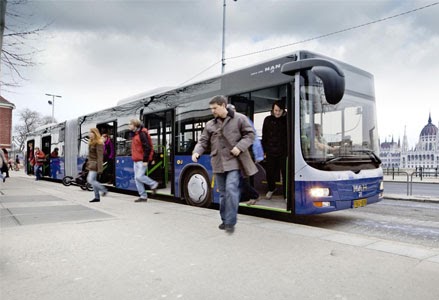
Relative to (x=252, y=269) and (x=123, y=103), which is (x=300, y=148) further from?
(x=123, y=103)

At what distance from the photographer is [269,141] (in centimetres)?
692

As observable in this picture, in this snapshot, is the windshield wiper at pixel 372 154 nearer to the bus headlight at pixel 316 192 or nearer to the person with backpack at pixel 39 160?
the bus headlight at pixel 316 192

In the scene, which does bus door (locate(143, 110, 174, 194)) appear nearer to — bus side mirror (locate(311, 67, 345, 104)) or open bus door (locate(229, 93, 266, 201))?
open bus door (locate(229, 93, 266, 201))

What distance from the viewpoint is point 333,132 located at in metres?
6.09

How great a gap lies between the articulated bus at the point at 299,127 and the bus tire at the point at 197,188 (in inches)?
0.8

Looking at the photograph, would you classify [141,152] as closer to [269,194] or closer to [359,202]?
[269,194]

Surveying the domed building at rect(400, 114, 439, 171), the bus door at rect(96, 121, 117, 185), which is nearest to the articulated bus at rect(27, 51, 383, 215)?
the bus door at rect(96, 121, 117, 185)

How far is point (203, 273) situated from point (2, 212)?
4.92 metres

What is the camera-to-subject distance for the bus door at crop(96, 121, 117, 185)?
11.3m

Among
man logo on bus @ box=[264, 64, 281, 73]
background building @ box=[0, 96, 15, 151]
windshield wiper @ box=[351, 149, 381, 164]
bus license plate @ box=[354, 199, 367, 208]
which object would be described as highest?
background building @ box=[0, 96, 15, 151]

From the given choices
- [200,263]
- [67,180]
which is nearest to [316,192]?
[200,263]

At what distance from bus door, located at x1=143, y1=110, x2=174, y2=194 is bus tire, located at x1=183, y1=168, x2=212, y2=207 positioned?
47.5 inches

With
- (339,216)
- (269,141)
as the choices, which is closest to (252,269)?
(269,141)

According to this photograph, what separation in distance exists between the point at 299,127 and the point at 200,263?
3.15 meters
